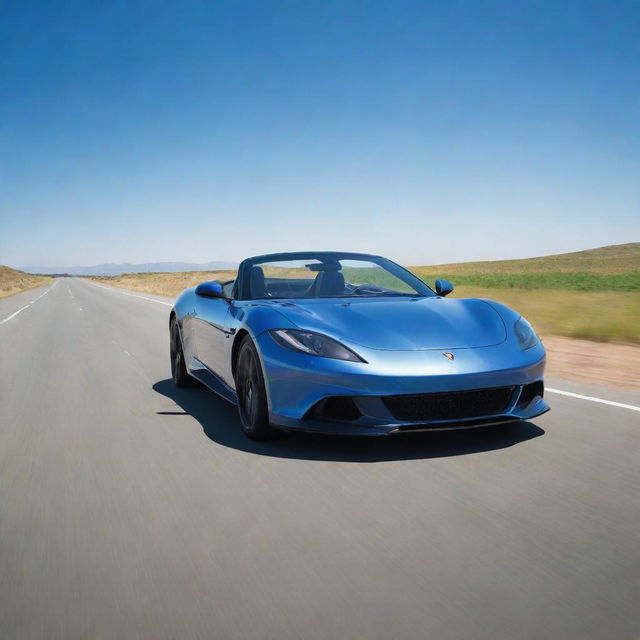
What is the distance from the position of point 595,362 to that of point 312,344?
5.86 meters

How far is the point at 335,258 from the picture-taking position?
610 cm

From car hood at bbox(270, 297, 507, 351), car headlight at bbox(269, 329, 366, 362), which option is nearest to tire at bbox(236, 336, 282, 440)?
car headlight at bbox(269, 329, 366, 362)

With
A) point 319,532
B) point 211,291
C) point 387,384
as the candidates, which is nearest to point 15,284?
point 211,291

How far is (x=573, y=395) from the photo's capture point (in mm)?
6211

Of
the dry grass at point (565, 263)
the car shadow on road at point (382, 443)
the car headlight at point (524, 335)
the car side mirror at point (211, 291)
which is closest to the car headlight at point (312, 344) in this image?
the car shadow on road at point (382, 443)

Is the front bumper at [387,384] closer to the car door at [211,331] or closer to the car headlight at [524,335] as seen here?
the car headlight at [524,335]

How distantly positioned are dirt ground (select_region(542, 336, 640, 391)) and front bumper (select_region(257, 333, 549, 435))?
10.6 feet

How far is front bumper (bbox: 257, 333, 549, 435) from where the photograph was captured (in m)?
3.92

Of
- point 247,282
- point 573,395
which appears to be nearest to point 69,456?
point 247,282

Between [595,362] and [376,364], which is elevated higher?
[376,364]

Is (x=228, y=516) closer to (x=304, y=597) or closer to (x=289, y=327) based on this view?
(x=304, y=597)

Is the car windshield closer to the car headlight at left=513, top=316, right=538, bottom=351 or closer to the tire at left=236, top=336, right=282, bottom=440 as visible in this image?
the tire at left=236, top=336, right=282, bottom=440

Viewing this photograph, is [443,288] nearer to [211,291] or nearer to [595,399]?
[595,399]

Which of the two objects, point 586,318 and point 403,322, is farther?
point 586,318
